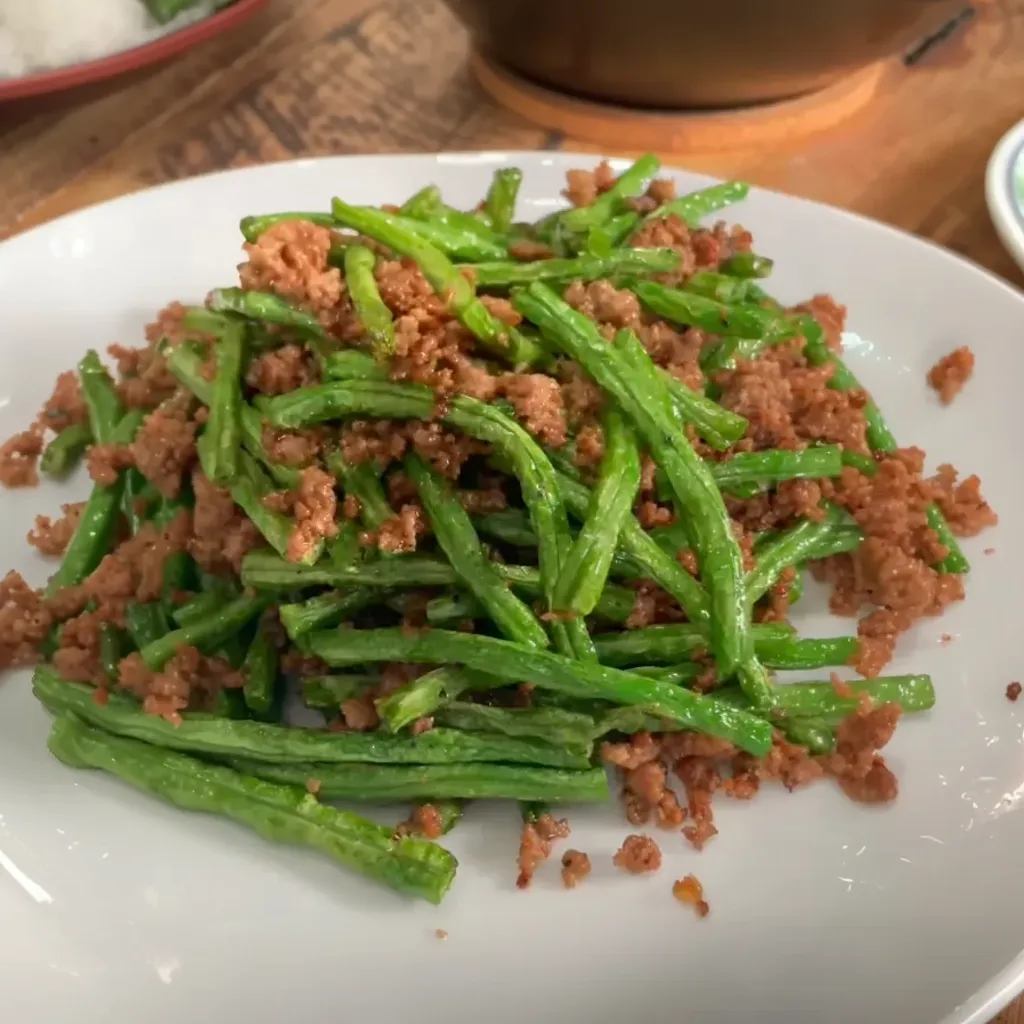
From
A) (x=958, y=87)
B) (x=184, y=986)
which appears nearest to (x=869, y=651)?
(x=184, y=986)

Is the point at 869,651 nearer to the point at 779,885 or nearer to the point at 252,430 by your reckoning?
the point at 779,885

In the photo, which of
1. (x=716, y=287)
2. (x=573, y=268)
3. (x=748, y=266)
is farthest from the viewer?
(x=748, y=266)

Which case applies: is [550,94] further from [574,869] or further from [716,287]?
[574,869]

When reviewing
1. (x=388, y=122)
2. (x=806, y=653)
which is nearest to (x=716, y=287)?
(x=806, y=653)

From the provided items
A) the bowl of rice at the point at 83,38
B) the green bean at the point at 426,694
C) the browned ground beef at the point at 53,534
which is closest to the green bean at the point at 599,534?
the green bean at the point at 426,694

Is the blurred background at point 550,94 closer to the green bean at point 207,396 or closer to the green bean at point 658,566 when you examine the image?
the green bean at point 207,396

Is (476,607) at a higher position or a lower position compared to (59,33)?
lower
